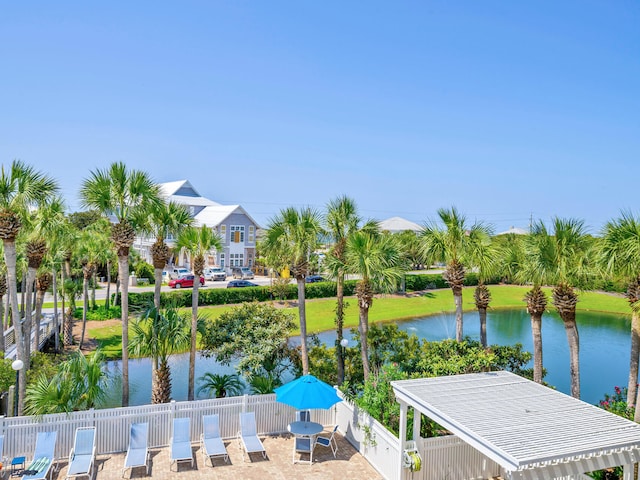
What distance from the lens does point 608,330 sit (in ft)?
117

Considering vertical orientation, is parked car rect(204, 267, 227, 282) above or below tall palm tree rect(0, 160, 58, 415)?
below

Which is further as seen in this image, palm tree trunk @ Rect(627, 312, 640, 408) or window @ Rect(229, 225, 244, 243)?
window @ Rect(229, 225, 244, 243)

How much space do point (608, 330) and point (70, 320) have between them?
1386 inches

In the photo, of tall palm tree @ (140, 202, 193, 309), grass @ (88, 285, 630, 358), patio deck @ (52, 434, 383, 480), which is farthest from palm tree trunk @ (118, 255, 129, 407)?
grass @ (88, 285, 630, 358)

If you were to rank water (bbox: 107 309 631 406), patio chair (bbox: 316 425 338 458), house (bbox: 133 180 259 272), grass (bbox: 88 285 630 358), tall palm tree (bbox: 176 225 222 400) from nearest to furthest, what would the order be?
patio chair (bbox: 316 425 338 458) → tall palm tree (bbox: 176 225 222 400) → water (bbox: 107 309 631 406) → grass (bbox: 88 285 630 358) → house (bbox: 133 180 259 272)

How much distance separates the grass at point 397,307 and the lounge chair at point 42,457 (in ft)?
44.1

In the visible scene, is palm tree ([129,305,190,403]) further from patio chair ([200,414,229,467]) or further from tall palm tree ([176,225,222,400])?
patio chair ([200,414,229,467])

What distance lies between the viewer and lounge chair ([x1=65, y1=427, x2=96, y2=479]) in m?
10.3

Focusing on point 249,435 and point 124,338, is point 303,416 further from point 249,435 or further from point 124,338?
point 124,338

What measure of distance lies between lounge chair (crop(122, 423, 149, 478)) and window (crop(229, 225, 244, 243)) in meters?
41.1

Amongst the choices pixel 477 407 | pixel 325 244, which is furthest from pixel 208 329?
pixel 477 407

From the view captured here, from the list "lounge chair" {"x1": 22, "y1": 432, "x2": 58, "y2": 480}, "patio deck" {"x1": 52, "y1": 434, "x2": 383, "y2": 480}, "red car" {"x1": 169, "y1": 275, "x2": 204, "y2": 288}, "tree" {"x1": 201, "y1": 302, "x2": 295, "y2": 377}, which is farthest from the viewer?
"red car" {"x1": 169, "y1": 275, "x2": 204, "y2": 288}

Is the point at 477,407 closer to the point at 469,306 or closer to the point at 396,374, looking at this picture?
the point at 396,374

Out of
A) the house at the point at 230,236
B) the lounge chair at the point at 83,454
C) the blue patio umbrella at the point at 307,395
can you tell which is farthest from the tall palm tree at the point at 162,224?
the house at the point at 230,236
